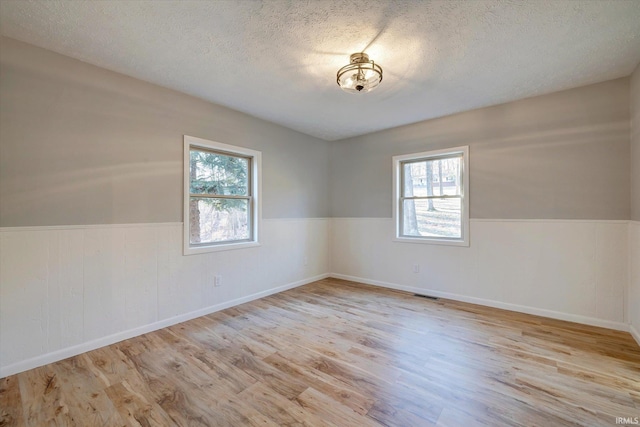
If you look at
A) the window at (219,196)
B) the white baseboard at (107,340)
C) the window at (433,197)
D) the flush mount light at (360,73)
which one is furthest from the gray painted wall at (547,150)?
the white baseboard at (107,340)

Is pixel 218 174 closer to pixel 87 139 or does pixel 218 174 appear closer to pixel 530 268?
pixel 87 139

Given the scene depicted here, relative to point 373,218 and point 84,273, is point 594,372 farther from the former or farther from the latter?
point 84,273

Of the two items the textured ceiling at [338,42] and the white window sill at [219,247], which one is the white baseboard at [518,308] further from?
the textured ceiling at [338,42]

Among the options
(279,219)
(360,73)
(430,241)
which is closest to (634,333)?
(430,241)

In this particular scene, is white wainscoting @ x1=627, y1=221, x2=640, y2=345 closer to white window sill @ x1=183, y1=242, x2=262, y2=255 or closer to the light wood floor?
the light wood floor

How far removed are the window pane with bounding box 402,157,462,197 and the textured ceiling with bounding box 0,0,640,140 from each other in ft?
3.35

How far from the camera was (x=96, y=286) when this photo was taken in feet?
8.10

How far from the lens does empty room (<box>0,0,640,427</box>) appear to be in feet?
5.96

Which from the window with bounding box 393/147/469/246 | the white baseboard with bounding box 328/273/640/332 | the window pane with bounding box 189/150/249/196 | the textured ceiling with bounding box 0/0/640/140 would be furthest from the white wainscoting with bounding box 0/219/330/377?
the window with bounding box 393/147/469/246

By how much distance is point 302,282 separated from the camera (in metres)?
4.58

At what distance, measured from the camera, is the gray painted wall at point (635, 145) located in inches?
99.0

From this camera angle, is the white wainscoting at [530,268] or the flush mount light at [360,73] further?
the white wainscoting at [530,268]

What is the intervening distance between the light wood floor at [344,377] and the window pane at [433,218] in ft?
4.23

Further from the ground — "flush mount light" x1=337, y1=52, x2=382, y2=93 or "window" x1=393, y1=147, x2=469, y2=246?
"flush mount light" x1=337, y1=52, x2=382, y2=93
